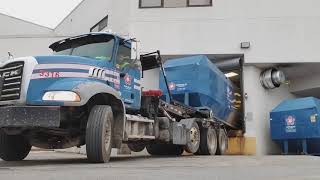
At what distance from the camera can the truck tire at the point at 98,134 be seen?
8203 mm

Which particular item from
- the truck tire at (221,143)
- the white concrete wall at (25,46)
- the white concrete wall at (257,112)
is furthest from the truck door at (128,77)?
the white concrete wall at (25,46)

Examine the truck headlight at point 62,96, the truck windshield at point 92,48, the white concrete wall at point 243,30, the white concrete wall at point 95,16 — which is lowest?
the truck headlight at point 62,96

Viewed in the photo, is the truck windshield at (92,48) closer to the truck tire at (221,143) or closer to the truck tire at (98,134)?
the truck tire at (98,134)

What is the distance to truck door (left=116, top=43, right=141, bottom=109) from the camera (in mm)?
9758

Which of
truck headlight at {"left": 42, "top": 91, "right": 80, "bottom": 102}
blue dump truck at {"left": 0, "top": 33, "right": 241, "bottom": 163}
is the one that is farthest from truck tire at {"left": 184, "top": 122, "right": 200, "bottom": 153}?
truck headlight at {"left": 42, "top": 91, "right": 80, "bottom": 102}

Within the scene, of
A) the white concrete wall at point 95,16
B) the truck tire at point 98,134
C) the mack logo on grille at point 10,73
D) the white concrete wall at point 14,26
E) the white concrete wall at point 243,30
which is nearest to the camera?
the truck tire at point 98,134

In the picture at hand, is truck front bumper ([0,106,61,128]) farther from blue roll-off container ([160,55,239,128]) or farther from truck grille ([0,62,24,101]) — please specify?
blue roll-off container ([160,55,239,128])

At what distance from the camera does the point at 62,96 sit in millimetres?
8031

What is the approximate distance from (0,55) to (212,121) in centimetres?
1435

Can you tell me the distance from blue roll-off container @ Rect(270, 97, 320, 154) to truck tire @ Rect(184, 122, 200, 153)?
6.22 metres

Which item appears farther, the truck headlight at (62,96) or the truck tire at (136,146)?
the truck tire at (136,146)

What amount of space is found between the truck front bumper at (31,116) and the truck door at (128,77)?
2060 millimetres

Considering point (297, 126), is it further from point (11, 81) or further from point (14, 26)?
point (14, 26)

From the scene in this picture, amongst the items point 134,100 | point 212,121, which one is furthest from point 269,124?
point 134,100
